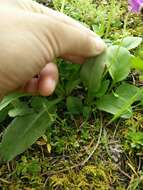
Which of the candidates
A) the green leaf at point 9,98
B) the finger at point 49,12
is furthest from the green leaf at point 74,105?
the finger at point 49,12

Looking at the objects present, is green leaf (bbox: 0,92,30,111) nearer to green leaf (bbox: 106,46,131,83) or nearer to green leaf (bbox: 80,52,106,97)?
green leaf (bbox: 80,52,106,97)

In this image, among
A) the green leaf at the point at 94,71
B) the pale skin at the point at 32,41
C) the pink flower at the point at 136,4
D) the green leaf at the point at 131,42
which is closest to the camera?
the pale skin at the point at 32,41

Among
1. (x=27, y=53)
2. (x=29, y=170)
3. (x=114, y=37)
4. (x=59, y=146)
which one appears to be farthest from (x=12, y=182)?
(x=114, y=37)

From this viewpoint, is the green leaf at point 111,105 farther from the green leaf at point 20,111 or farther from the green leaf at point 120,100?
the green leaf at point 20,111

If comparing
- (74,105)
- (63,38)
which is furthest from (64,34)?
(74,105)

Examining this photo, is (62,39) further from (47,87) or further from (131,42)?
(131,42)
